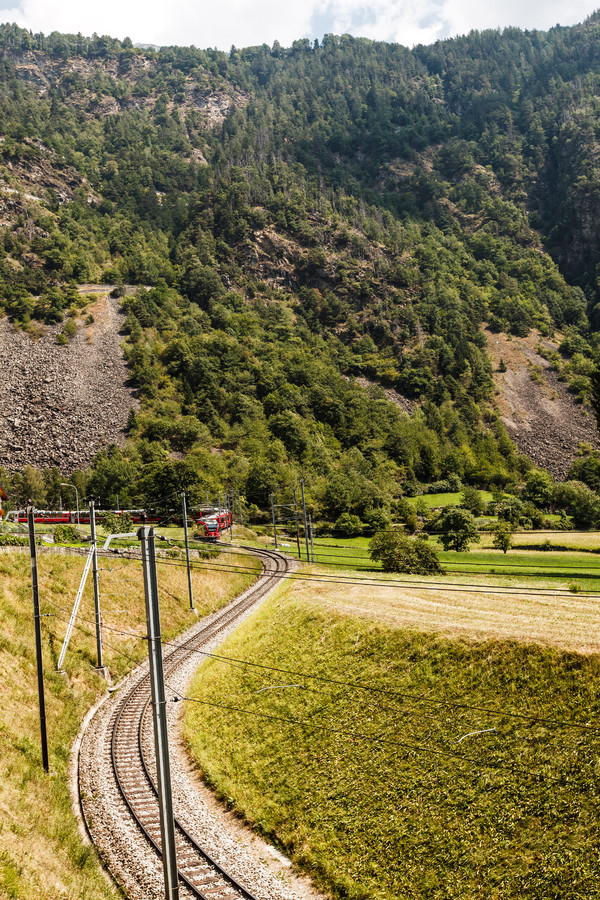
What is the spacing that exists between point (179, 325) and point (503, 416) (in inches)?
3530

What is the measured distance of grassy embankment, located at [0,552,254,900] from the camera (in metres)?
16.1

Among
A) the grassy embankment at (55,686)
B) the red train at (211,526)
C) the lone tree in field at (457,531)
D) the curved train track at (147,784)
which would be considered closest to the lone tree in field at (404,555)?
the grassy embankment at (55,686)

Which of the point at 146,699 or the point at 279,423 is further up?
the point at 279,423

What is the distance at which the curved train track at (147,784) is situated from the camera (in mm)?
16208

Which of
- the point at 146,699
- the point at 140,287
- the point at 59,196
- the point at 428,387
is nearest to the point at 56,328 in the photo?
the point at 140,287

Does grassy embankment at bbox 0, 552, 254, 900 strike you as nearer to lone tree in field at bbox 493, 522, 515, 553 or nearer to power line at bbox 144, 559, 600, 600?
power line at bbox 144, 559, 600, 600

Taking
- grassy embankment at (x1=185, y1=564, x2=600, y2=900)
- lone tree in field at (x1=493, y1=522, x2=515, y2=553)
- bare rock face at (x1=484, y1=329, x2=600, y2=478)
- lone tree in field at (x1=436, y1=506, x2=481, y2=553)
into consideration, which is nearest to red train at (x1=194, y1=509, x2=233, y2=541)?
lone tree in field at (x1=436, y1=506, x2=481, y2=553)

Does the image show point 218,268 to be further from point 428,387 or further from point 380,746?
point 380,746

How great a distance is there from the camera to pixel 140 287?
168375 mm

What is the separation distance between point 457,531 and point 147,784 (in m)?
52.7

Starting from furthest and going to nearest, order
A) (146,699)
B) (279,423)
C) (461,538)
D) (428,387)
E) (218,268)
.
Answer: (218,268), (428,387), (279,423), (461,538), (146,699)

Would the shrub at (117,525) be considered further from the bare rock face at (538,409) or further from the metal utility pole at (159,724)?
the bare rock face at (538,409)

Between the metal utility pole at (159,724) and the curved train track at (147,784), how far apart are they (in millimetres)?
4878

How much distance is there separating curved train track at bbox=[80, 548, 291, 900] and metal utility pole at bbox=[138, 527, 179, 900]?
16.0ft
